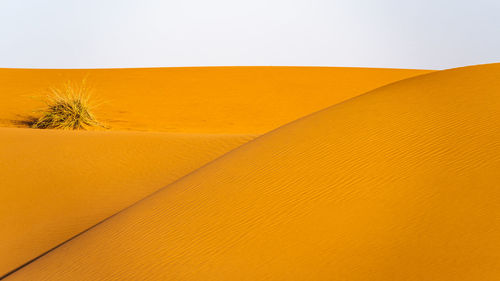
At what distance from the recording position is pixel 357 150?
5.09 meters

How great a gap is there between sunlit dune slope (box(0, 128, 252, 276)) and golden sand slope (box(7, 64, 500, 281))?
796 millimetres

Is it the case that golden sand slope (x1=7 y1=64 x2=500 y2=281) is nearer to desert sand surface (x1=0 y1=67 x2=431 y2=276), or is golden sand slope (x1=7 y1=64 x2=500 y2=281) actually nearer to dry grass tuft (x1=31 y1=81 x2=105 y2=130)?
desert sand surface (x1=0 y1=67 x2=431 y2=276)

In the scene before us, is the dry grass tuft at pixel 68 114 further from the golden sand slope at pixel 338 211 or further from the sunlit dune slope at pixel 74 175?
the golden sand slope at pixel 338 211

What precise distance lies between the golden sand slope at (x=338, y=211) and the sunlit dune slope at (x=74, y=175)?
796 mm

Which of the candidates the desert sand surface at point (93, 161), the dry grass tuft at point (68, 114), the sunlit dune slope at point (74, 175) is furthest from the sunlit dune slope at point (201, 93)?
the sunlit dune slope at point (74, 175)

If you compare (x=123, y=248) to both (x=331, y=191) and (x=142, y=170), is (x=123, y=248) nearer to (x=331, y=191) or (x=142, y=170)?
(x=331, y=191)

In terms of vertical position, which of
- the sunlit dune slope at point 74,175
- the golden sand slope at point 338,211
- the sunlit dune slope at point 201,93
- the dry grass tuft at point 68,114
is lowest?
the golden sand slope at point 338,211

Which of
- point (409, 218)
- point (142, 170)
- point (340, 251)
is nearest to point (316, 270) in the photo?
point (340, 251)

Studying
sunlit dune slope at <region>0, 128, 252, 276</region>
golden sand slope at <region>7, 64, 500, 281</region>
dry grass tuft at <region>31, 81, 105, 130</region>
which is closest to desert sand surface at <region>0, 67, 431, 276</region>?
sunlit dune slope at <region>0, 128, 252, 276</region>

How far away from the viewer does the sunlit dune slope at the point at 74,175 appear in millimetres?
5887

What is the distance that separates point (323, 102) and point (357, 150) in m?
18.4

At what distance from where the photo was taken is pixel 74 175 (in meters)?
7.62

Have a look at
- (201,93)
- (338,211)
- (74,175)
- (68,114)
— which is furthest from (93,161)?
(201,93)

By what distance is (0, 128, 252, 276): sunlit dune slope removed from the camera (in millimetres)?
5887
